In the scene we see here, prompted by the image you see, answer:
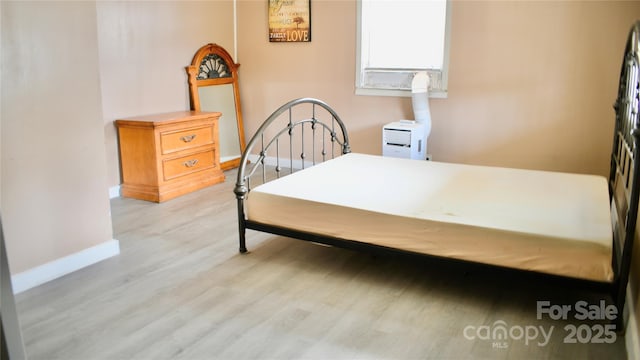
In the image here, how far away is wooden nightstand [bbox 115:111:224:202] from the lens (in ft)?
14.6

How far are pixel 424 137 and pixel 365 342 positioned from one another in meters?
2.82

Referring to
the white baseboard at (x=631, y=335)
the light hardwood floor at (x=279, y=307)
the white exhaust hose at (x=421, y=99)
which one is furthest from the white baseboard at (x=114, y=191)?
the white baseboard at (x=631, y=335)

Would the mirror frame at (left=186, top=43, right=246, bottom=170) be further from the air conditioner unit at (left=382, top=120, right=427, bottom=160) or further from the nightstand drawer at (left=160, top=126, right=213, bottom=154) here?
the air conditioner unit at (left=382, top=120, right=427, bottom=160)

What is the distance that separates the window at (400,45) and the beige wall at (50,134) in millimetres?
2791

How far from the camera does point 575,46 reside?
4238 millimetres

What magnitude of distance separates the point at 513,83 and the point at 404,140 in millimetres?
1041

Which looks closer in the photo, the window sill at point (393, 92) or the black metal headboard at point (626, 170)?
the black metal headboard at point (626, 170)

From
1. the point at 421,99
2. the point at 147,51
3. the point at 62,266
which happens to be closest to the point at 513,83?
the point at 421,99

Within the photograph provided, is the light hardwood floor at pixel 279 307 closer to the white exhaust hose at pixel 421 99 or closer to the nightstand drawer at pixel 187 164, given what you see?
the nightstand drawer at pixel 187 164

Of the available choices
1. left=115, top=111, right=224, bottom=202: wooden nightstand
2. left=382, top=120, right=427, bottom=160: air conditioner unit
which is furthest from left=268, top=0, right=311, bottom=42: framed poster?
left=382, top=120, right=427, bottom=160: air conditioner unit

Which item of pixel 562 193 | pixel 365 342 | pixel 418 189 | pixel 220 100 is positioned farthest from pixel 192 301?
pixel 220 100

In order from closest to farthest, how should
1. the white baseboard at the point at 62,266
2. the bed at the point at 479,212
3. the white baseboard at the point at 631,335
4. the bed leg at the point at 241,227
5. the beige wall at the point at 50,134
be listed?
the white baseboard at the point at 631,335 → the bed at the point at 479,212 → the beige wall at the point at 50,134 → the white baseboard at the point at 62,266 → the bed leg at the point at 241,227

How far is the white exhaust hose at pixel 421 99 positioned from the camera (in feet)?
15.4

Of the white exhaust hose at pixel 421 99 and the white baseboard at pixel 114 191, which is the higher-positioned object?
the white exhaust hose at pixel 421 99
